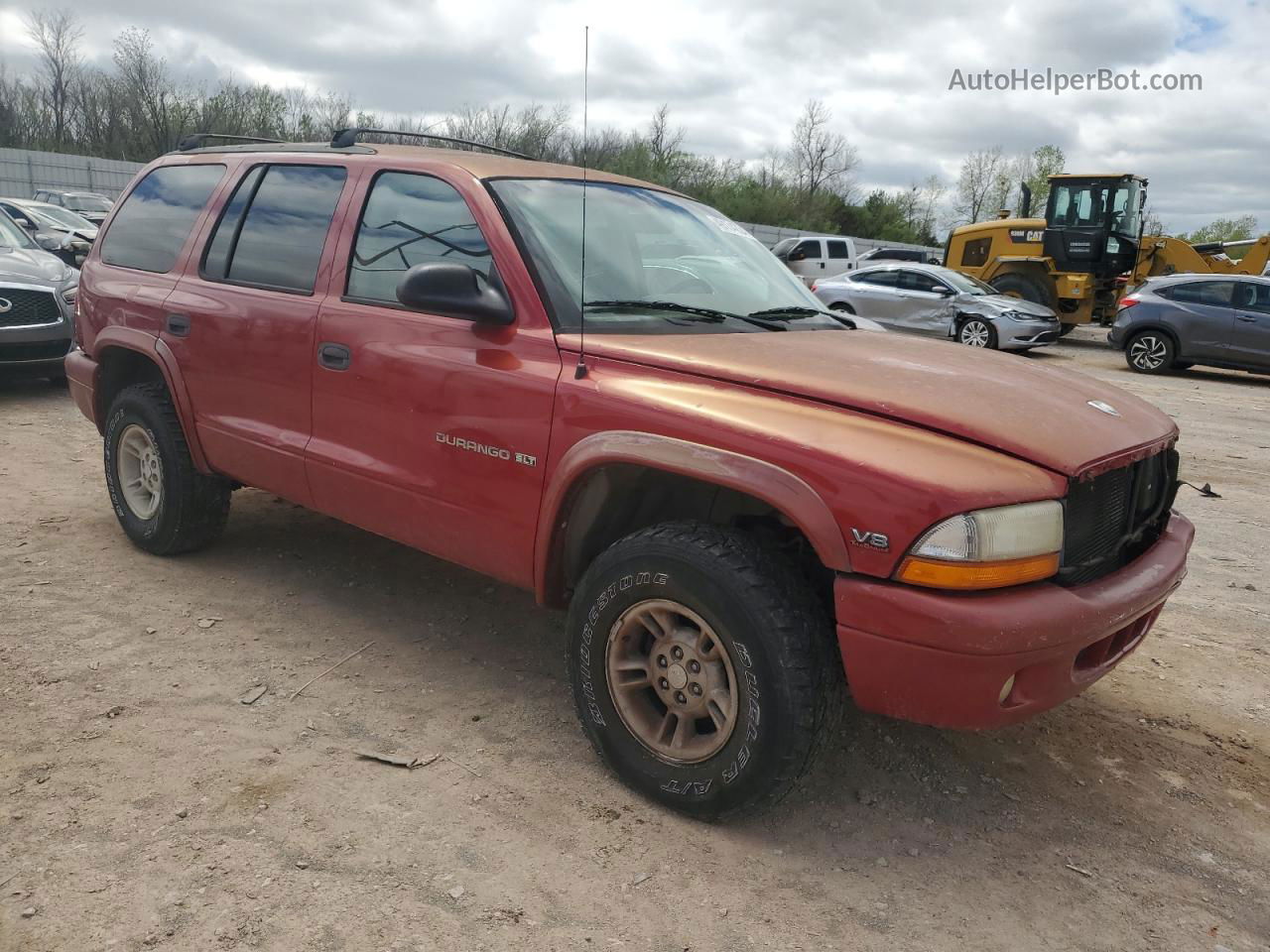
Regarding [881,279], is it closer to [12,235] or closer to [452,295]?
[12,235]

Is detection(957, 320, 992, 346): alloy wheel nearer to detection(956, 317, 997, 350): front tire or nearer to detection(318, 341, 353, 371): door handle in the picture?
detection(956, 317, 997, 350): front tire

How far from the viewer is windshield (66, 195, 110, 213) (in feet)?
74.9

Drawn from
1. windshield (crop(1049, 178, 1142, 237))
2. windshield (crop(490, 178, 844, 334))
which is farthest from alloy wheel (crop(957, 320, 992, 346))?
windshield (crop(490, 178, 844, 334))

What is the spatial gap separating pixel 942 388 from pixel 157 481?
3.68 metres

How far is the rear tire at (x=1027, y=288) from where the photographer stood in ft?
62.1

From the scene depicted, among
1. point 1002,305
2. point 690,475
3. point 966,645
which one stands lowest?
point 966,645

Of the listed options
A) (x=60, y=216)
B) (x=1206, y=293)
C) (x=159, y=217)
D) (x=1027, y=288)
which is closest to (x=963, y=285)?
(x=1027, y=288)

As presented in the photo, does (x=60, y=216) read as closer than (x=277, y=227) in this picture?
No

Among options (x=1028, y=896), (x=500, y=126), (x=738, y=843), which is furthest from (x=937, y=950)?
(x=500, y=126)

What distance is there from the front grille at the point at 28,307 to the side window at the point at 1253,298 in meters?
14.8

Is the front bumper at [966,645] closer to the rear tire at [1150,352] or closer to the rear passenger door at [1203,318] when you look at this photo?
the rear passenger door at [1203,318]

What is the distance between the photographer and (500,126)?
677 centimetres

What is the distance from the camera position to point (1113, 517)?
107 inches

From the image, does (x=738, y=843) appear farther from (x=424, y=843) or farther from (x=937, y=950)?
(x=424, y=843)
